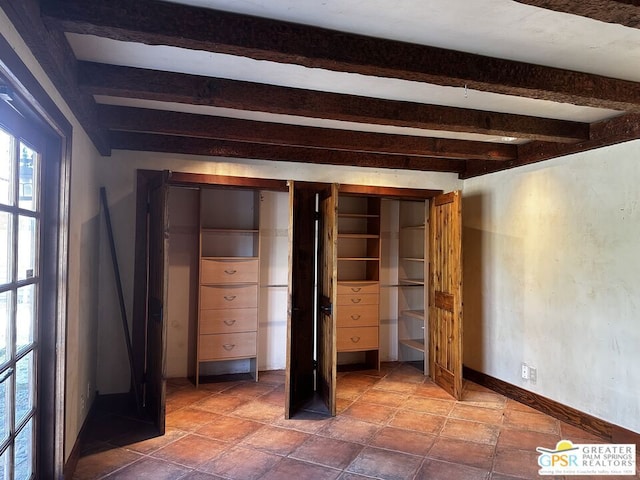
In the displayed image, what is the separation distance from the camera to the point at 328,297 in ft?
12.2

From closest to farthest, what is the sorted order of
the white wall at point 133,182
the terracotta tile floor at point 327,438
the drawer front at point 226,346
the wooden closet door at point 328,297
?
the terracotta tile floor at point 327,438, the wooden closet door at point 328,297, the white wall at point 133,182, the drawer front at point 226,346

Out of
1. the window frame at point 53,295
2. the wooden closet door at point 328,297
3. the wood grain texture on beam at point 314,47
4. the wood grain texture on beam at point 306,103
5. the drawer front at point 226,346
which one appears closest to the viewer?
the wood grain texture on beam at point 314,47

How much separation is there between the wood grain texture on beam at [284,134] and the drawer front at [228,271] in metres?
1.49

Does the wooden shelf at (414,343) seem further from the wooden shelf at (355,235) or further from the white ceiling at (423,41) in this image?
the white ceiling at (423,41)

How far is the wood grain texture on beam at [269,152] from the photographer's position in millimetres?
3727

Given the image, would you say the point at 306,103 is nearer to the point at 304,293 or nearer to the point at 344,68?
the point at 344,68

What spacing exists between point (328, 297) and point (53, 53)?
8.67ft

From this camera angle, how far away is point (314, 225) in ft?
13.3

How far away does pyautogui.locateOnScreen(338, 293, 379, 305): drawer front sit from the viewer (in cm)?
481

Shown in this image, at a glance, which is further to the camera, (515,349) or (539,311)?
(515,349)

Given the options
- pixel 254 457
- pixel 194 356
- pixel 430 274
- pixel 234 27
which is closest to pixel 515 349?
pixel 430 274

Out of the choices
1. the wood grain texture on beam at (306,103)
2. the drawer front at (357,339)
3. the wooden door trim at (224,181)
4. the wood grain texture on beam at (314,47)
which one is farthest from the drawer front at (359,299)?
the wood grain texture on beam at (314,47)

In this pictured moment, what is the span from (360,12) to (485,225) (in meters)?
3.25

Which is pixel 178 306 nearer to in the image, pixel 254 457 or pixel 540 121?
pixel 254 457
